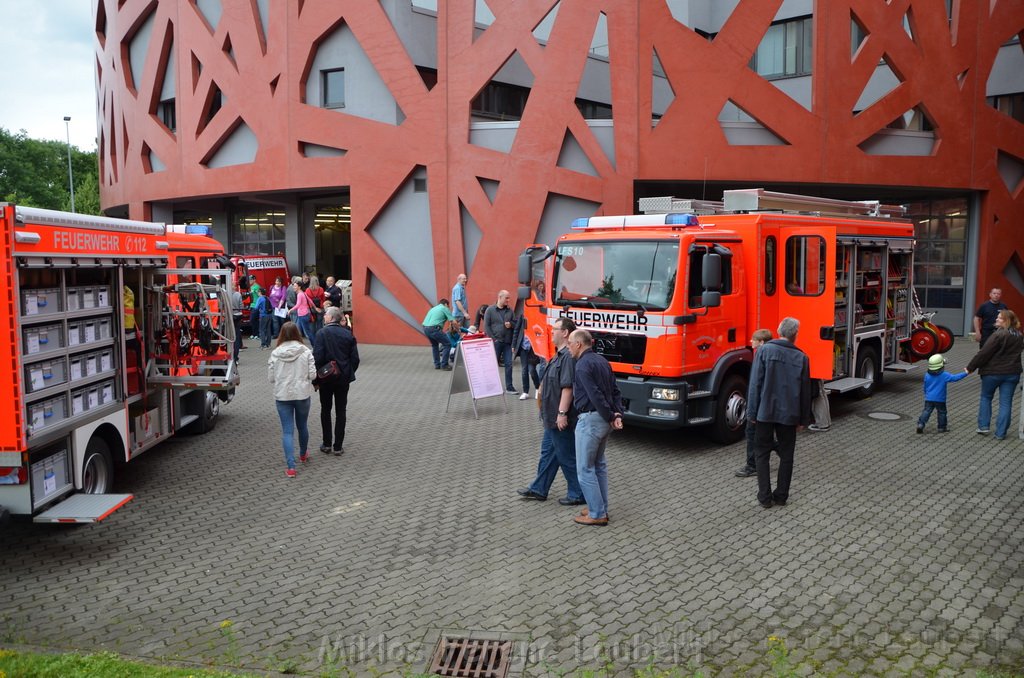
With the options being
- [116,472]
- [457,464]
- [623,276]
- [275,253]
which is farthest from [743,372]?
[275,253]

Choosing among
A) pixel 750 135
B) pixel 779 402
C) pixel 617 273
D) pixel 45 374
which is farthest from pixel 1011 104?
pixel 45 374

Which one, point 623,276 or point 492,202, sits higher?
point 492,202

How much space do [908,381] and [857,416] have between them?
3.93 metres

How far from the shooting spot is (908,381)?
15461 millimetres

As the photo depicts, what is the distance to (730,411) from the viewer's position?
10438 mm

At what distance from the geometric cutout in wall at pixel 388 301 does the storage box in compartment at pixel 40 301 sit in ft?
48.2

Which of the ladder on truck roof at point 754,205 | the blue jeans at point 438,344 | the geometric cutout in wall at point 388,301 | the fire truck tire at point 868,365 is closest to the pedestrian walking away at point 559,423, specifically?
the ladder on truck roof at point 754,205

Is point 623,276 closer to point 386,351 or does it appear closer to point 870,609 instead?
point 870,609

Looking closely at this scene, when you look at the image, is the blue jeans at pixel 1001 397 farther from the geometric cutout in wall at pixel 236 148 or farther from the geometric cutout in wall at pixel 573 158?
the geometric cutout in wall at pixel 236 148

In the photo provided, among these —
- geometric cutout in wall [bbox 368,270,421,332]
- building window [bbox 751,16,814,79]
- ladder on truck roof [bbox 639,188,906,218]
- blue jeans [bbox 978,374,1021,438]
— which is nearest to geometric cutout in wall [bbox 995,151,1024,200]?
building window [bbox 751,16,814,79]

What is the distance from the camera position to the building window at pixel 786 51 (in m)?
24.4

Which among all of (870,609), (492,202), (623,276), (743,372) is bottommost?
(870,609)

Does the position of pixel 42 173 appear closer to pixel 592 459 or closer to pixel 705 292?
pixel 705 292

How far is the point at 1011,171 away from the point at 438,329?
55.8 feet
